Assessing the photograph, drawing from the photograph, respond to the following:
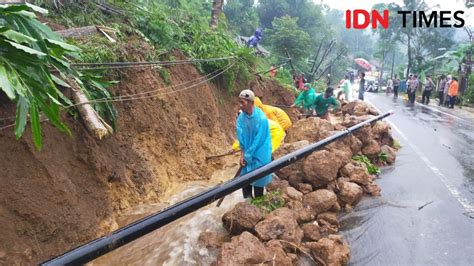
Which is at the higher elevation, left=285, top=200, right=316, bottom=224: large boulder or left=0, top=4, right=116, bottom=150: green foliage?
left=0, top=4, right=116, bottom=150: green foliage

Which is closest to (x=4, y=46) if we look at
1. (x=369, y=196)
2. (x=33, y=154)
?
(x=33, y=154)

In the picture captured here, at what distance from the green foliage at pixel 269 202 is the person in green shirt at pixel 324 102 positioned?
4685 mm

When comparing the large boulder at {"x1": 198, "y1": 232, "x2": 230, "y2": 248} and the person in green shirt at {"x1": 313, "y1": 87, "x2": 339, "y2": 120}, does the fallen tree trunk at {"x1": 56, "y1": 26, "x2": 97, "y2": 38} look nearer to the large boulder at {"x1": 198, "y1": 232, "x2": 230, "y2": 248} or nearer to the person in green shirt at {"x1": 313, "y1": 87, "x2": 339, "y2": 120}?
the large boulder at {"x1": 198, "y1": 232, "x2": 230, "y2": 248}

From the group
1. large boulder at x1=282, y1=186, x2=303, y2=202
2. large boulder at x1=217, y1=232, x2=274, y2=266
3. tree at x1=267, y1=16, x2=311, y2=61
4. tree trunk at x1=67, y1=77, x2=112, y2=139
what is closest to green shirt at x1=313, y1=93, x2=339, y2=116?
large boulder at x1=282, y1=186, x2=303, y2=202

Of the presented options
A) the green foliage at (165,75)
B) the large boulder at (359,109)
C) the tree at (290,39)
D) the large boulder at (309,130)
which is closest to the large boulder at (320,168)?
the large boulder at (309,130)

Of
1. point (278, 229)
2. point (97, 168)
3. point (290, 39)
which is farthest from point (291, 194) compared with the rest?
point (290, 39)

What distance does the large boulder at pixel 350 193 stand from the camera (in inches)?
210

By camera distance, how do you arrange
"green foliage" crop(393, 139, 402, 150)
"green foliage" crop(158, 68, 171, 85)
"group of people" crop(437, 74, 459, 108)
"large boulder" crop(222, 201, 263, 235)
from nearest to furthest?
1. "large boulder" crop(222, 201, 263, 235)
2. "green foliage" crop(158, 68, 171, 85)
3. "green foliage" crop(393, 139, 402, 150)
4. "group of people" crop(437, 74, 459, 108)

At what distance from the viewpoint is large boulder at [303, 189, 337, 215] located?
196 inches

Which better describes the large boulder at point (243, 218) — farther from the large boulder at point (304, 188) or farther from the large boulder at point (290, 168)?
the large boulder at point (290, 168)

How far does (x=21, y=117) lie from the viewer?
2551 mm

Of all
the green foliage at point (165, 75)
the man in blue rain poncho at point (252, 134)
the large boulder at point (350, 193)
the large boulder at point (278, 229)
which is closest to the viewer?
the large boulder at point (278, 229)

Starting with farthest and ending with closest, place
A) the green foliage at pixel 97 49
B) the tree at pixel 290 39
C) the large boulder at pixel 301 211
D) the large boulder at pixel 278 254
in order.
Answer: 1. the tree at pixel 290 39
2. the green foliage at pixel 97 49
3. the large boulder at pixel 301 211
4. the large boulder at pixel 278 254

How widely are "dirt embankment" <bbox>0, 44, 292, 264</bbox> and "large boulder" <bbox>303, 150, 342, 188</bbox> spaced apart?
185 centimetres
